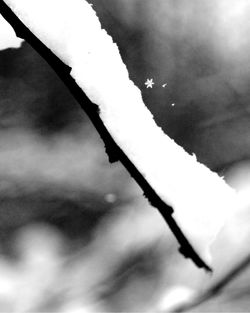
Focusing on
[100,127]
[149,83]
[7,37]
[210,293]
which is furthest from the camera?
[149,83]

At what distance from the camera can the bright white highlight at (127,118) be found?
2.26 ft

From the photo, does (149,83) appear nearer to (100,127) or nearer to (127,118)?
(127,118)

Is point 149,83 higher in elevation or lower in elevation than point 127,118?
higher

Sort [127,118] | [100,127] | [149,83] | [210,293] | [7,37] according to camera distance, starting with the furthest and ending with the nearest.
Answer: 1. [149,83]
2. [7,37]
3. [210,293]
4. [127,118]
5. [100,127]

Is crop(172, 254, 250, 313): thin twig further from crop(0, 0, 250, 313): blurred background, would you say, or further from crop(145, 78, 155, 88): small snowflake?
crop(145, 78, 155, 88): small snowflake

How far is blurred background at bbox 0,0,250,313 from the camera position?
1.57 m

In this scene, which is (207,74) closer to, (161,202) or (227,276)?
(227,276)

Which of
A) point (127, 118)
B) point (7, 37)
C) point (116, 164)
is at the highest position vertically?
point (7, 37)

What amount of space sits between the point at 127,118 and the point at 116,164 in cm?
96

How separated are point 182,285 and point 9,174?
2.77 ft

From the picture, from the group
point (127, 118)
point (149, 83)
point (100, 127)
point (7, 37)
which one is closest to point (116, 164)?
point (149, 83)

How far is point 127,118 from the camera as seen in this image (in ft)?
2.58

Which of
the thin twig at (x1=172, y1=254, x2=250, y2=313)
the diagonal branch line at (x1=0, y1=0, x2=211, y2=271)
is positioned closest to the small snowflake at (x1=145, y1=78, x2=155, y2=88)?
the thin twig at (x1=172, y1=254, x2=250, y2=313)

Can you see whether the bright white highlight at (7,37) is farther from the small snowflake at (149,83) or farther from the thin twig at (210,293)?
the thin twig at (210,293)
